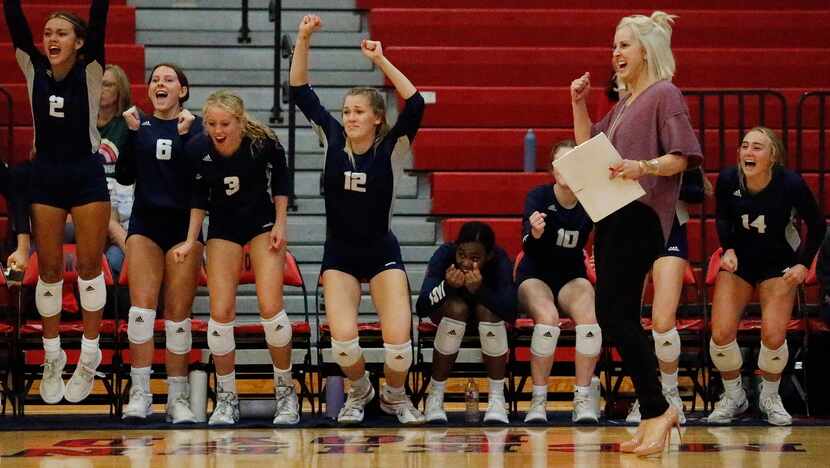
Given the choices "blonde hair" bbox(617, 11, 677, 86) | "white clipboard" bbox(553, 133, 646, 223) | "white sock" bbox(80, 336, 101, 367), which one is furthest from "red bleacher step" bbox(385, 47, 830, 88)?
"white clipboard" bbox(553, 133, 646, 223)

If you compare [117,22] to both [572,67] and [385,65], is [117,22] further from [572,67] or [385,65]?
[385,65]

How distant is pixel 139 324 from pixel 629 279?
8.61 feet

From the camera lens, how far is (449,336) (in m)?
7.19

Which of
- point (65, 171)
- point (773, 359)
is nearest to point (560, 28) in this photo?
point (773, 359)

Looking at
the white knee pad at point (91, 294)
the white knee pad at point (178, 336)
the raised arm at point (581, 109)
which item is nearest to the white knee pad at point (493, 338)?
the white knee pad at point (178, 336)

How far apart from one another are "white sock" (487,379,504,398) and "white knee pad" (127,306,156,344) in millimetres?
1676

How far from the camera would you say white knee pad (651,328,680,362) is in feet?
23.1

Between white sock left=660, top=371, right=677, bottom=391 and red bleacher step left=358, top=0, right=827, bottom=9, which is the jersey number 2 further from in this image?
red bleacher step left=358, top=0, right=827, bottom=9

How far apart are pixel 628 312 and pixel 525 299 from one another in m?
1.84

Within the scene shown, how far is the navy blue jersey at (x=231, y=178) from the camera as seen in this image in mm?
7062

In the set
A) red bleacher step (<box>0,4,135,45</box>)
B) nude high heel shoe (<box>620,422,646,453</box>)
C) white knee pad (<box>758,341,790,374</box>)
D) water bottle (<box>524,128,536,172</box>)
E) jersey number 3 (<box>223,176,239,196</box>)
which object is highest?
red bleacher step (<box>0,4,135,45</box>)

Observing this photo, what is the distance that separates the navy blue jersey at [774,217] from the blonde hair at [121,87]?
313 centimetres

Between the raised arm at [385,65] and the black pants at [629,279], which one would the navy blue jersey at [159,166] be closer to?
the raised arm at [385,65]

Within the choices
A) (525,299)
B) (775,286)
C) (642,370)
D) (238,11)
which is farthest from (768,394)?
(238,11)
